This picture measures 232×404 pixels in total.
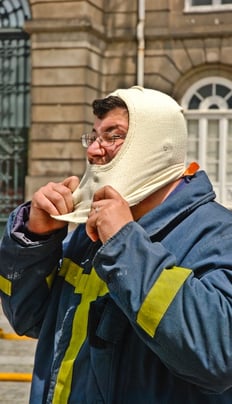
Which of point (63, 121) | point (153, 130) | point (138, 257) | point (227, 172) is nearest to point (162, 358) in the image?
point (138, 257)

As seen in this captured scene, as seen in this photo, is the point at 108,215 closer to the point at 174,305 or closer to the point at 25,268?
the point at 174,305

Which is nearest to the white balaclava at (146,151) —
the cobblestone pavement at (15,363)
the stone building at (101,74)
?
the cobblestone pavement at (15,363)

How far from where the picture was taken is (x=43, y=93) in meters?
11.9

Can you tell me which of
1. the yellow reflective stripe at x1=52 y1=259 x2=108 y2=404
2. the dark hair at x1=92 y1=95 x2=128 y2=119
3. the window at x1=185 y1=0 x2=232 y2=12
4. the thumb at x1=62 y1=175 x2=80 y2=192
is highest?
the window at x1=185 y1=0 x2=232 y2=12

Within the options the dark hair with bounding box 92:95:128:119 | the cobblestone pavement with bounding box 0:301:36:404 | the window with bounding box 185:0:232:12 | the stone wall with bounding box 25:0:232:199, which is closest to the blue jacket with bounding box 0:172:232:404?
the dark hair with bounding box 92:95:128:119

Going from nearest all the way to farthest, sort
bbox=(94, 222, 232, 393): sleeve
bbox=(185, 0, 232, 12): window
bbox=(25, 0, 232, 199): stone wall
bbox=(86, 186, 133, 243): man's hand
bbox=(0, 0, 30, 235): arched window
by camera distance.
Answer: bbox=(94, 222, 232, 393): sleeve
bbox=(86, 186, 133, 243): man's hand
bbox=(25, 0, 232, 199): stone wall
bbox=(185, 0, 232, 12): window
bbox=(0, 0, 30, 235): arched window

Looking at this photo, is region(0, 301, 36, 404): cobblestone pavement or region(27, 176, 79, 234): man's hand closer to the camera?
region(27, 176, 79, 234): man's hand

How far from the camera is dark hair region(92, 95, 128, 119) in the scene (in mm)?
1798

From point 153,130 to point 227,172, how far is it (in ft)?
36.9

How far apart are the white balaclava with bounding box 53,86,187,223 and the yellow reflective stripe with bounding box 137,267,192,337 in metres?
0.32

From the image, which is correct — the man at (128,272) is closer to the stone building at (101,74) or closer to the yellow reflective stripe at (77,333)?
the yellow reflective stripe at (77,333)

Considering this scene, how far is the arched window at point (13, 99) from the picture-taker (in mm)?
12531

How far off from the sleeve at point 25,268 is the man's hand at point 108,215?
339mm

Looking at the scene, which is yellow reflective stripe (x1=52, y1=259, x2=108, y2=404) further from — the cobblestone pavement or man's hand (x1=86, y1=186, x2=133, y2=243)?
the cobblestone pavement
